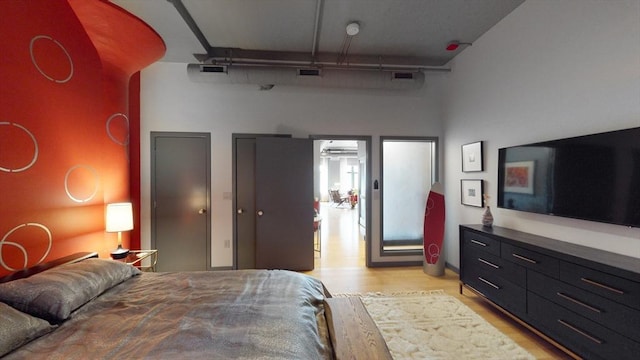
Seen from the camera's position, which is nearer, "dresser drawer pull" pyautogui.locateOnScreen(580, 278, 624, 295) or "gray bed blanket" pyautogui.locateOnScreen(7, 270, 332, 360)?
"gray bed blanket" pyautogui.locateOnScreen(7, 270, 332, 360)

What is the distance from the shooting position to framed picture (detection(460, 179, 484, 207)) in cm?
315

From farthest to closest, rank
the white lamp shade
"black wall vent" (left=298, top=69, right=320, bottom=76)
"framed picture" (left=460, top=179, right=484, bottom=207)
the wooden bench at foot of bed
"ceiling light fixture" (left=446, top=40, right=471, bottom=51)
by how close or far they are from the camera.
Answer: "black wall vent" (left=298, top=69, right=320, bottom=76), "ceiling light fixture" (left=446, top=40, right=471, bottom=51), "framed picture" (left=460, top=179, right=484, bottom=207), the white lamp shade, the wooden bench at foot of bed

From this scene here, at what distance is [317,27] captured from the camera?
9.44ft

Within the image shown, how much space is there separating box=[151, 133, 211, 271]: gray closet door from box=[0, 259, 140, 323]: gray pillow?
6.74ft

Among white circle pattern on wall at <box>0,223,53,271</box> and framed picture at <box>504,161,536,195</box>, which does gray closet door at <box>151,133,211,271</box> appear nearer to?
white circle pattern on wall at <box>0,223,53,271</box>

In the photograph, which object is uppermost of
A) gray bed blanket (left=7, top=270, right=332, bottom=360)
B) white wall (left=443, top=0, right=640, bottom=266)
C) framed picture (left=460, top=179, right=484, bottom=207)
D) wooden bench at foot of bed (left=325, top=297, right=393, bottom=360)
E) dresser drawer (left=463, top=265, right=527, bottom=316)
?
white wall (left=443, top=0, right=640, bottom=266)

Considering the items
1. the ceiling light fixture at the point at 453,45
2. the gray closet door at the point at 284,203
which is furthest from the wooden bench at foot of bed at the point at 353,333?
the ceiling light fixture at the point at 453,45

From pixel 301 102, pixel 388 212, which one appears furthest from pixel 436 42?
pixel 388 212

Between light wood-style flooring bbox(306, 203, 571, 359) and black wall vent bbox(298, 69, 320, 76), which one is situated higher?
black wall vent bbox(298, 69, 320, 76)

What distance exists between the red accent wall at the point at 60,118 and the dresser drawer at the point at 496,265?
12.7 ft

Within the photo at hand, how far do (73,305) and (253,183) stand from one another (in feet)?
8.37

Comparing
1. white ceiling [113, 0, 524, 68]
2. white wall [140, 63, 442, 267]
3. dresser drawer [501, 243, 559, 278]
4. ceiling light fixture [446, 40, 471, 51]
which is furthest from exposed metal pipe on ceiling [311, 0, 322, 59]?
dresser drawer [501, 243, 559, 278]

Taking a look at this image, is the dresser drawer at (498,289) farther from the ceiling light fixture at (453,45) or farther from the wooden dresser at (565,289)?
the ceiling light fixture at (453,45)

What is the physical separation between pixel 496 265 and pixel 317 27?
126 inches
